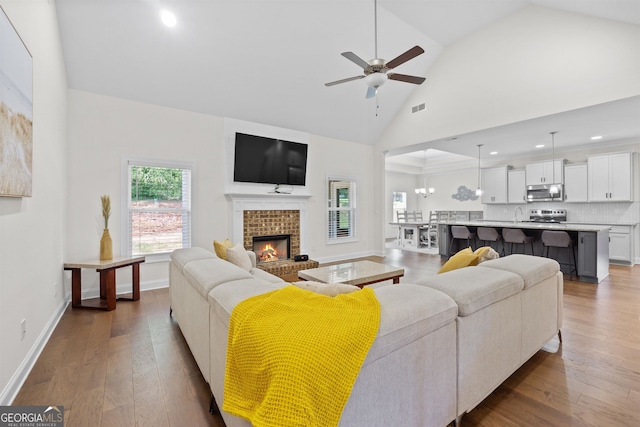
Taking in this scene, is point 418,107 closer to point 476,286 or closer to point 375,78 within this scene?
point 375,78

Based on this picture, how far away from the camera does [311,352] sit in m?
0.96

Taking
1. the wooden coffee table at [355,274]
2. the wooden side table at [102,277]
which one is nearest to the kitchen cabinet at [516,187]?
the wooden coffee table at [355,274]

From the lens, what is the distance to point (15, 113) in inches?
73.5

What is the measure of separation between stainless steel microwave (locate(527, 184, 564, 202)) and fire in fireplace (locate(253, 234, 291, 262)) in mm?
6431

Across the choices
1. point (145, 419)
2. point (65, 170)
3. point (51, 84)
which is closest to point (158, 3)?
point (51, 84)

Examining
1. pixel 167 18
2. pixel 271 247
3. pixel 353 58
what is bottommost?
pixel 271 247

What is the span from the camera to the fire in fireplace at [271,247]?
5512mm

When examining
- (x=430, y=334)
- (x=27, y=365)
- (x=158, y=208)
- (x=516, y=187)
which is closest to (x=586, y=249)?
(x=516, y=187)

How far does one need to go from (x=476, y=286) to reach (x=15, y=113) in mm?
3016

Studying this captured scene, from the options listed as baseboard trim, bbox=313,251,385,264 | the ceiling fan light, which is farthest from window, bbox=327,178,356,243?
the ceiling fan light

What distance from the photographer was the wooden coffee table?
3.31 metres

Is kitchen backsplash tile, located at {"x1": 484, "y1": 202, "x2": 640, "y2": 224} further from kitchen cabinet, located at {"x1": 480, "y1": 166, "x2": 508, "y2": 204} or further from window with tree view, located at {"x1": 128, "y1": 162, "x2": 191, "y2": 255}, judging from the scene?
window with tree view, located at {"x1": 128, "y1": 162, "x2": 191, "y2": 255}

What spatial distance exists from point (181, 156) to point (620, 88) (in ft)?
20.2

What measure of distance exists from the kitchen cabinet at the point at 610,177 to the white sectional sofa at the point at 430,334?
626cm
